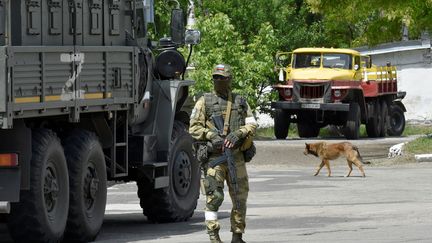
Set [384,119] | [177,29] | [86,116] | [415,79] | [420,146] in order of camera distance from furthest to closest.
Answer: [415,79] → [384,119] → [420,146] → [177,29] → [86,116]

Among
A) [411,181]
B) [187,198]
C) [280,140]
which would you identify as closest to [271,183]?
[411,181]

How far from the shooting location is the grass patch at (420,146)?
98.9ft

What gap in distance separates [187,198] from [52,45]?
13.0 ft

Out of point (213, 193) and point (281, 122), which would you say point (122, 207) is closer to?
point (213, 193)

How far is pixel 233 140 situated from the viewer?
535 inches

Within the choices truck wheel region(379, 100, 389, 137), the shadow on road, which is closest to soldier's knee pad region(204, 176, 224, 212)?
the shadow on road

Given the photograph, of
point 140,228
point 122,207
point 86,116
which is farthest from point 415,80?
point 86,116

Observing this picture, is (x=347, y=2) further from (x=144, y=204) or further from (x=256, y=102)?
(x=144, y=204)

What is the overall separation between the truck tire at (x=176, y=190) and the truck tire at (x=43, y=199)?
3007mm

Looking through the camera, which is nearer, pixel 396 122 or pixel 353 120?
pixel 353 120

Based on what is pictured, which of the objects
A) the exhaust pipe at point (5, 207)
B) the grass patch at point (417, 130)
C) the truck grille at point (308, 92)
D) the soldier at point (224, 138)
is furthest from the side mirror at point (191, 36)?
the grass patch at point (417, 130)

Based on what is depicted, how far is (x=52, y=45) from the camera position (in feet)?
46.7

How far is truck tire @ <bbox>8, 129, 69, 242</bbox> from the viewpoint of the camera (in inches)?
539

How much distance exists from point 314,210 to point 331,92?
19.7 meters
